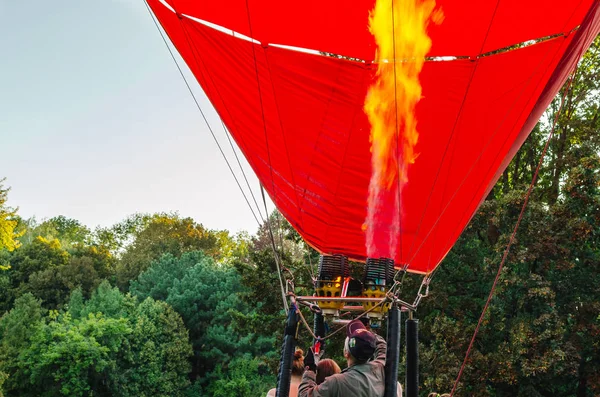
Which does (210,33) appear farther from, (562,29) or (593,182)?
(593,182)

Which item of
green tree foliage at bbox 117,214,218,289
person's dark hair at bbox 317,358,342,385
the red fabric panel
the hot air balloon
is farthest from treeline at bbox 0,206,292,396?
person's dark hair at bbox 317,358,342,385

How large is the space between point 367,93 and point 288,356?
7.70ft

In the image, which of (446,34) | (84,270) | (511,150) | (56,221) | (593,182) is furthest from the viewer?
(56,221)

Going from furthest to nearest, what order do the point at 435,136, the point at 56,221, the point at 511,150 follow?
the point at 56,221
the point at 511,150
the point at 435,136

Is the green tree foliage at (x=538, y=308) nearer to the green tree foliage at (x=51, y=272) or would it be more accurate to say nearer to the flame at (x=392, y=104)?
the flame at (x=392, y=104)

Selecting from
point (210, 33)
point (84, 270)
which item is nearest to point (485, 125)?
point (210, 33)

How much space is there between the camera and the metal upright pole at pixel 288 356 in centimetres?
293

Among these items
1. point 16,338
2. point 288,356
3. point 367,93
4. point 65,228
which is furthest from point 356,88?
point 65,228

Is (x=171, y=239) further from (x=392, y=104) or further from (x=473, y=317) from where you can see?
(x=392, y=104)

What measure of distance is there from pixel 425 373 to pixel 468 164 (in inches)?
271

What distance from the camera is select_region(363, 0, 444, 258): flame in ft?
13.7

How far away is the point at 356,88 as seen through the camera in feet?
15.4

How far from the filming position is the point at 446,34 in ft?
14.5

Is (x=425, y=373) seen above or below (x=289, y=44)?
below
